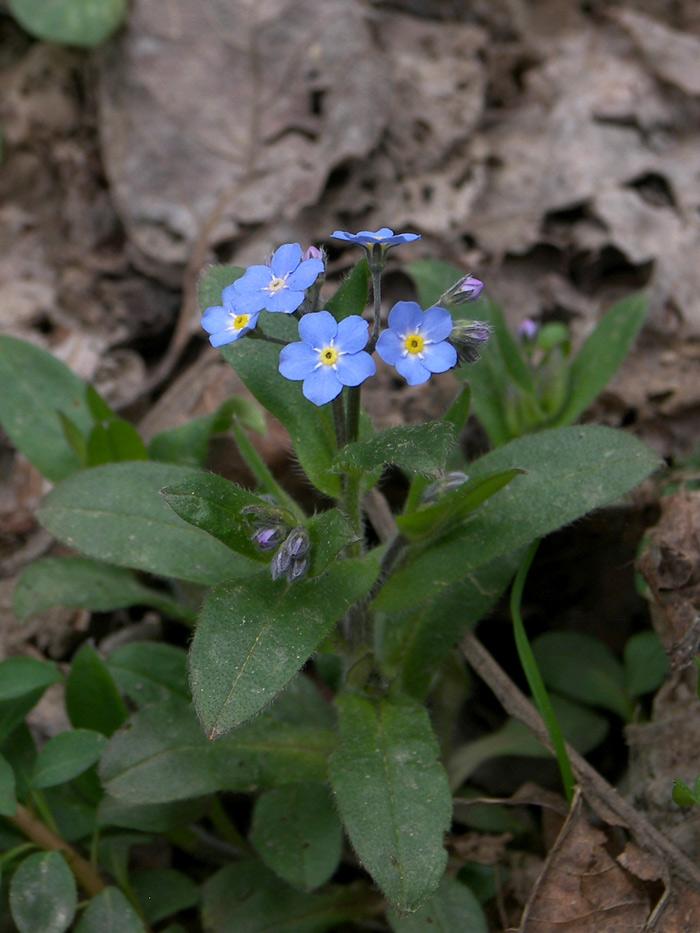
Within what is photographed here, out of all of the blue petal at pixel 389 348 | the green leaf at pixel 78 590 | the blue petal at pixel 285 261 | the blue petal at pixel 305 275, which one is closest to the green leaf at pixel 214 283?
the blue petal at pixel 285 261

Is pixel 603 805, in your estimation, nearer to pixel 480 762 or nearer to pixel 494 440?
pixel 480 762

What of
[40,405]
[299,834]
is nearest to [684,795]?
[299,834]

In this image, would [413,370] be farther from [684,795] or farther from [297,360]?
[684,795]

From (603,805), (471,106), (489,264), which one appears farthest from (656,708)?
(471,106)

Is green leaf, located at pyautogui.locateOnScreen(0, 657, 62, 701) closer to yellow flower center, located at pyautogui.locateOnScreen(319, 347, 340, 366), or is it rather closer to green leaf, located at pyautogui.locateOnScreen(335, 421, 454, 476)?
green leaf, located at pyautogui.locateOnScreen(335, 421, 454, 476)

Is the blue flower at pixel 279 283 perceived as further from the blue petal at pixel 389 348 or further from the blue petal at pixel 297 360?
the blue petal at pixel 389 348

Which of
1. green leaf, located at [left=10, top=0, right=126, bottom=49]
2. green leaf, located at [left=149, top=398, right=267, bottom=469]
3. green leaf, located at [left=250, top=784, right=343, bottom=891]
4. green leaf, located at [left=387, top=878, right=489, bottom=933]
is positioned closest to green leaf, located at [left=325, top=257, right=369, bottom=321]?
green leaf, located at [left=149, top=398, right=267, bottom=469]
